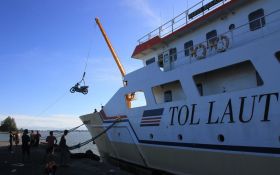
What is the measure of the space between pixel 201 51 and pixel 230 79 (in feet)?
4.71

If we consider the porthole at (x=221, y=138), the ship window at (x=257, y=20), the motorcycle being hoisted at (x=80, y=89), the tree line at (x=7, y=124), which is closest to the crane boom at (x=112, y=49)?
the motorcycle being hoisted at (x=80, y=89)

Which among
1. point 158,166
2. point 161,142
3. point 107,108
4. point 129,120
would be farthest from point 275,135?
point 107,108

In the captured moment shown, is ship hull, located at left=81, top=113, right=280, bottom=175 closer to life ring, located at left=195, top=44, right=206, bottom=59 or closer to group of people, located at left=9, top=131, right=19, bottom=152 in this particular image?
life ring, located at left=195, top=44, right=206, bottom=59

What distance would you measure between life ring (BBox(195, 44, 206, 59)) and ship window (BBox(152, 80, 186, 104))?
1.55m

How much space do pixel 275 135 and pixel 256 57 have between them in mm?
2249

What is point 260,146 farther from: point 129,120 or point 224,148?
point 129,120

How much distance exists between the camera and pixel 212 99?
9680 mm

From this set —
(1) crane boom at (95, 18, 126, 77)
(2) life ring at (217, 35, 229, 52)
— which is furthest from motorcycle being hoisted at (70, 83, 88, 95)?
(2) life ring at (217, 35, 229, 52)

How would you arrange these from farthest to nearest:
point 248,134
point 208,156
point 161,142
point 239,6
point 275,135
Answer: point 161,142, point 239,6, point 208,156, point 248,134, point 275,135

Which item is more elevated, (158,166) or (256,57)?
(256,57)

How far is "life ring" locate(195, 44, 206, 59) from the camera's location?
1072 centimetres

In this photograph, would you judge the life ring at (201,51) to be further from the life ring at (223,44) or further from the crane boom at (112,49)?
the crane boom at (112,49)

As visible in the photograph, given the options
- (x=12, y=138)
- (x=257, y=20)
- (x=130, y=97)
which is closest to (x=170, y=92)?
(x=130, y=97)

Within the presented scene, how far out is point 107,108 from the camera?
1617 centimetres
